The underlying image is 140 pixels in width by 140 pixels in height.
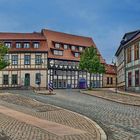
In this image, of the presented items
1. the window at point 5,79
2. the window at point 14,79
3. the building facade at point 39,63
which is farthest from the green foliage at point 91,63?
the window at point 5,79

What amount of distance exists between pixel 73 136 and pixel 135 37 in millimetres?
34131

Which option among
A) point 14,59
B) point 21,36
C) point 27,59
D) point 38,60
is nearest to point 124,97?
point 38,60

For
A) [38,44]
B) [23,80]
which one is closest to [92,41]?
[38,44]

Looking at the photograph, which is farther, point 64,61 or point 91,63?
point 64,61

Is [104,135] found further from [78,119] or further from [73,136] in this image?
[78,119]

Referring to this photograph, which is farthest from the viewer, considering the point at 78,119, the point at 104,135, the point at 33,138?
the point at 78,119

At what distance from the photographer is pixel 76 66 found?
240 feet

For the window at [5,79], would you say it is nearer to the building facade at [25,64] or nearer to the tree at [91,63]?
the building facade at [25,64]

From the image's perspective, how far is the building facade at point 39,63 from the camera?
66312mm

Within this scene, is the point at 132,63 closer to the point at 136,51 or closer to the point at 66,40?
the point at 136,51

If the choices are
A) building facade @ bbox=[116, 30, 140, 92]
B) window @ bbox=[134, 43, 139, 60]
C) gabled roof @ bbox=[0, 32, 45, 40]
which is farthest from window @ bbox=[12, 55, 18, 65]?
window @ bbox=[134, 43, 139, 60]

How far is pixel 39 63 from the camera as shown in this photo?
220 ft

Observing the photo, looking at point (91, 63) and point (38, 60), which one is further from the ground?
point (38, 60)

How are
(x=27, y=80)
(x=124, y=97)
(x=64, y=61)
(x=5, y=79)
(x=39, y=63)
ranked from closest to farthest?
1. (x=124, y=97)
2. (x=5, y=79)
3. (x=27, y=80)
4. (x=39, y=63)
5. (x=64, y=61)
